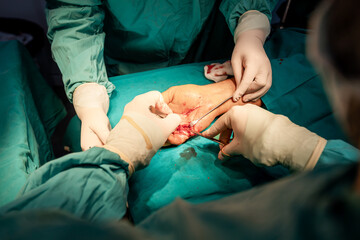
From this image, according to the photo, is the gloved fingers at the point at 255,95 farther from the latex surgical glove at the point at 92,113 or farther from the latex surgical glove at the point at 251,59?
the latex surgical glove at the point at 92,113

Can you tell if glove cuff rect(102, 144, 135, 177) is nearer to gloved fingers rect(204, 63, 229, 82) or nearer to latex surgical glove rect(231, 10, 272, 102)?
latex surgical glove rect(231, 10, 272, 102)

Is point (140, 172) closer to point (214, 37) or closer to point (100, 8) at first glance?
point (100, 8)

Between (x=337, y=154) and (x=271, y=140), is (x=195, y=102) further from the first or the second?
(x=337, y=154)

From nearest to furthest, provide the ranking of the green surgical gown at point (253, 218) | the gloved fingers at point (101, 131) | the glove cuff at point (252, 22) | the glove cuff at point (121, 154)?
the green surgical gown at point (253, 218)
the glove cuff at point (121, 154)
the gloved fingers at point (101, 131)
the glove cuff at point (252, 22)

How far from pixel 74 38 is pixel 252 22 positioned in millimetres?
1558

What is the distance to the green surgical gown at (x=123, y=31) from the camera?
1553 millimetres

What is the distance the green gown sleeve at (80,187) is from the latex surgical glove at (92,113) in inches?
18.7

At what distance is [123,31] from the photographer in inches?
75.7

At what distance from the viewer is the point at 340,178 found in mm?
355

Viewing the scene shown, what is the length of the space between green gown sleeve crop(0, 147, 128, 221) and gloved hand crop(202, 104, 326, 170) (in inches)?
28.7

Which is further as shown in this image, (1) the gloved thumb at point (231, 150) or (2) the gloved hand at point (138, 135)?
(1) the gloved thumb at point (231, 150)

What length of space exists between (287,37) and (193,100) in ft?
4.65

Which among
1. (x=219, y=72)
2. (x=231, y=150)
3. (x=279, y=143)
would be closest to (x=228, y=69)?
(x=219, y=72)

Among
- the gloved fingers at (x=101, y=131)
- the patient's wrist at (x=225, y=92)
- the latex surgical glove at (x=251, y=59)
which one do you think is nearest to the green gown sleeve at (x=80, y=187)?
the gloved fingers at (x=101, y=131)
